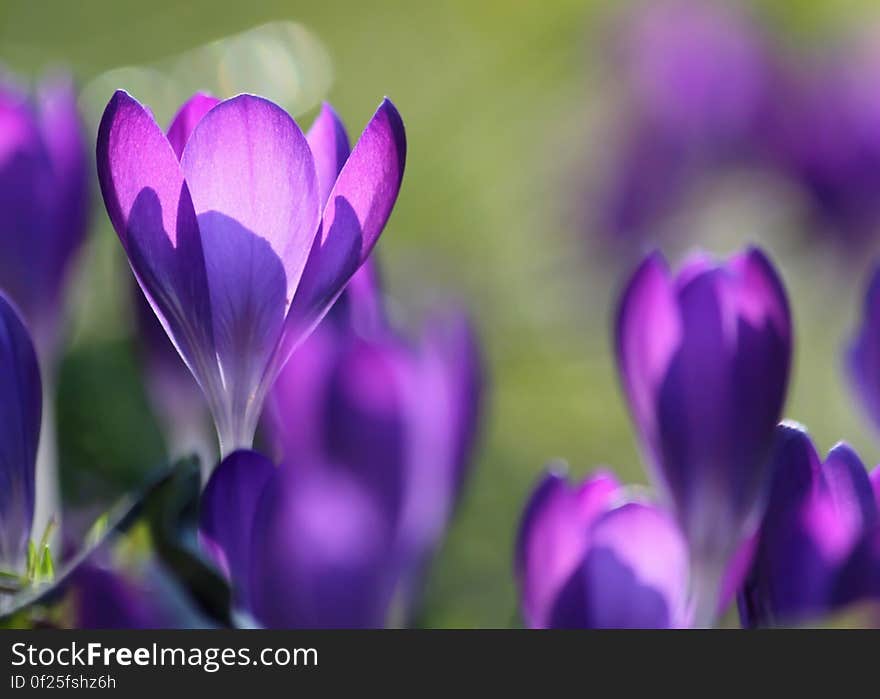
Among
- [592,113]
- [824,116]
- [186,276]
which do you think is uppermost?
[592,113]

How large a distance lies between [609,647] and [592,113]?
3.13 feet

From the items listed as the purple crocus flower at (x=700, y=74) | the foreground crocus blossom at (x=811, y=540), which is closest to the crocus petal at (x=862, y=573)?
the foreground crocus blossom at (x=811, y=540)

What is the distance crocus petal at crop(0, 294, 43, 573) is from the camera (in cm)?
34

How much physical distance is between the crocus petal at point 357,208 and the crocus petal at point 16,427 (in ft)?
0.23

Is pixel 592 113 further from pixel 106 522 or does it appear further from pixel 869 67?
pixel 106 522

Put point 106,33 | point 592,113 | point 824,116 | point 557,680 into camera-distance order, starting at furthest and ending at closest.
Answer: point 106,33
point 592,113
point 824,116
point 557,680

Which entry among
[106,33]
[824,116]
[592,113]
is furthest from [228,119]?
[106,33]

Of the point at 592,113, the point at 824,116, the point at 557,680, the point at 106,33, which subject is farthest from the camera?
the point at 106,33

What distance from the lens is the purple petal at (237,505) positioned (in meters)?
0.32

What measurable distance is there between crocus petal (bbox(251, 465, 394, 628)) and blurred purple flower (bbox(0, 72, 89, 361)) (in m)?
0.19

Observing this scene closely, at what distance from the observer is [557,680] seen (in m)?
0.32

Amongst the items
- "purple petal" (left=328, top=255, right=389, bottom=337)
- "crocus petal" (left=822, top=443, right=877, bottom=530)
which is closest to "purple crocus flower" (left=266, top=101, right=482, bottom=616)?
"purple petal" (left=328, top=255, right=389, bottom=337)

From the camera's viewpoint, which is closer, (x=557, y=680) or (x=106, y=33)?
(x=557, y=680)

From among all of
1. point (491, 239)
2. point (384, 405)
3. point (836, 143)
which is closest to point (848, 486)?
point (384, 405)
